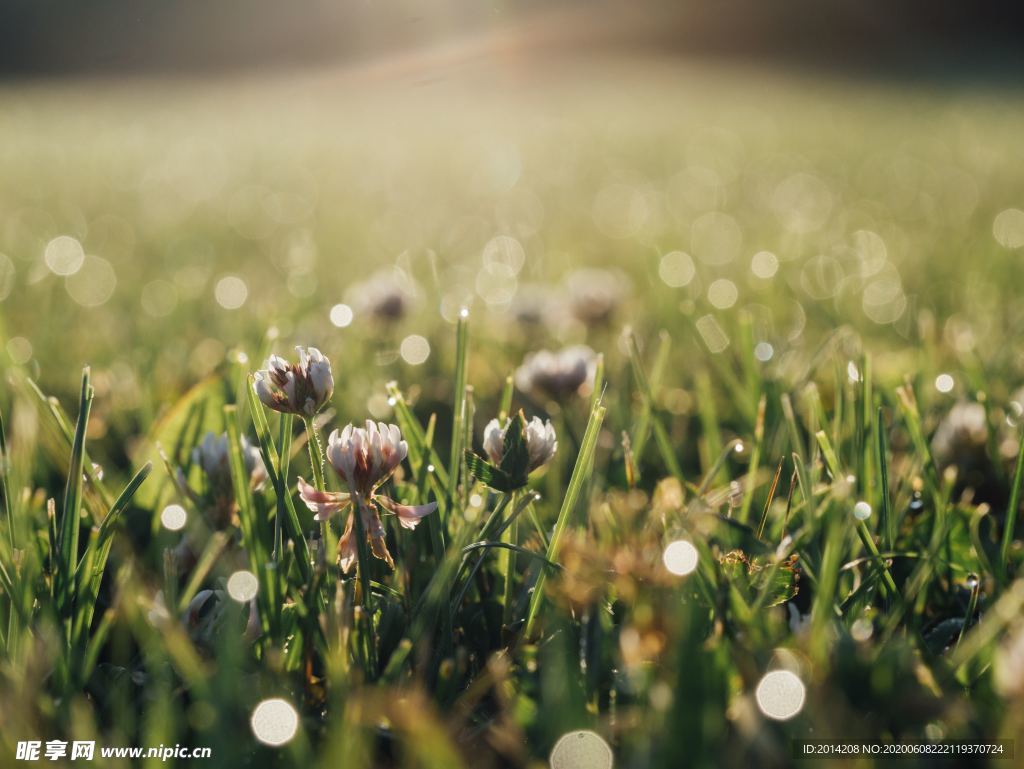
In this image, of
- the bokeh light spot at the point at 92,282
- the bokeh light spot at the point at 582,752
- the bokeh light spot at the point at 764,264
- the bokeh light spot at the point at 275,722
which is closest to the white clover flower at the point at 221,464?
the bokeh light spot at the point at 275,722

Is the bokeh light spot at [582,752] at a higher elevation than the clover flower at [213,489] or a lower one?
lower

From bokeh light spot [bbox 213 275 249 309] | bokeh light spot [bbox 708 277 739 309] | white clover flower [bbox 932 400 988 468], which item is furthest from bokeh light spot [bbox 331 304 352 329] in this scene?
white clover flower [bbox 932 400 988 468]

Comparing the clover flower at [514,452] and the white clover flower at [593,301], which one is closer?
the clover flower at [514,452]

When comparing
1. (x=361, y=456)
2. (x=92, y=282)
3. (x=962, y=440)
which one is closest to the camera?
(x=361, y=456)

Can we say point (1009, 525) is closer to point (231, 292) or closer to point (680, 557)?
point (680, 557)

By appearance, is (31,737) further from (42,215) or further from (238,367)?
(42,215)

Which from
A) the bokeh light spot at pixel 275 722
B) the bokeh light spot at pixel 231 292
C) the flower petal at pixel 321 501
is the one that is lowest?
the bokeh light spot at pixel 275 722

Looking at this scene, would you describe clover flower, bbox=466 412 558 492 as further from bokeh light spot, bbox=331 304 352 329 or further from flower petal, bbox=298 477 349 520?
bokeh light spot, bbox=331 304 352 329

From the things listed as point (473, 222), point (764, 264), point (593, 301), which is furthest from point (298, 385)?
point (473, 222)

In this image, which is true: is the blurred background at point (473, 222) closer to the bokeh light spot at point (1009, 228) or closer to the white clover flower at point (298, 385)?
the bokeh light spot at point (1009, 228)
